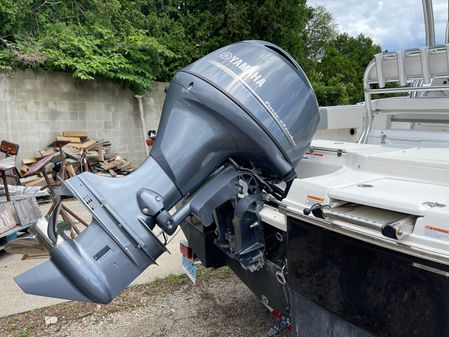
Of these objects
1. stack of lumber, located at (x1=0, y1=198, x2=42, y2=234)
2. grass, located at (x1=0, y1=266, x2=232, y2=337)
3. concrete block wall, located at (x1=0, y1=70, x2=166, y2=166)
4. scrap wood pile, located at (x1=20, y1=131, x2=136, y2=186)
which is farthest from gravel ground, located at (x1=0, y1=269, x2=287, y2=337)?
concrete block wall, located at (x1=0, y1=70, x2=166, y2=166)

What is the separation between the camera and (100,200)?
60.7 inches

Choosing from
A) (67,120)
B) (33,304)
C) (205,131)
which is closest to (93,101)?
(67,120)

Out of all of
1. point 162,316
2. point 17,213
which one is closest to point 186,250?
point 162,316

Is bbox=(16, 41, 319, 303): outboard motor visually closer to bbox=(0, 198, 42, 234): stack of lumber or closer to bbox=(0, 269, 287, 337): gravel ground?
bbox=(0, 269, 287, 337): gravel ground

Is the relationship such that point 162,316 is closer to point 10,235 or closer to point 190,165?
point 190,165

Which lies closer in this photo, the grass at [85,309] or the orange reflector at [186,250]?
the orange reflector at [186,250]

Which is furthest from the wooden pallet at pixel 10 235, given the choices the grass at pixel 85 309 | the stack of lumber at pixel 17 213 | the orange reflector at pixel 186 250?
the orange reflector at pixel 186 250

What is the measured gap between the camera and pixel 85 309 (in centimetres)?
262

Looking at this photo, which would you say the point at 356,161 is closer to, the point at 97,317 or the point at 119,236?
the point at 119,236

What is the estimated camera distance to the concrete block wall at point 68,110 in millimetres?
6281

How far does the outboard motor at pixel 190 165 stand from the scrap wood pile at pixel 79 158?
190 inches

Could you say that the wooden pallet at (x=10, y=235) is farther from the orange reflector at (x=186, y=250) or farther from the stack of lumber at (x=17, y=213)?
the orange reflector at (x=186, y=250)

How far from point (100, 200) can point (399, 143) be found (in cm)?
175

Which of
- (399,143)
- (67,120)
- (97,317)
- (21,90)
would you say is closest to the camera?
(399,143)
